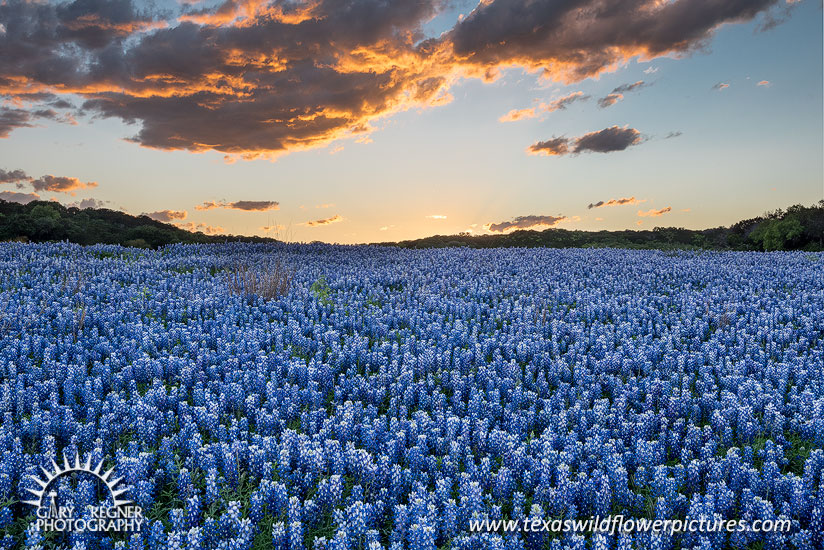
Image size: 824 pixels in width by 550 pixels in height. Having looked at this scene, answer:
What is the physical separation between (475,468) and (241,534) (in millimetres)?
1731

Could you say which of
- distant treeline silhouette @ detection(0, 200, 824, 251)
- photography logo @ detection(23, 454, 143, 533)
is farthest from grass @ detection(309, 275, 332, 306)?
distant treeline silhouette @ detection(0, 200, 824, 251)

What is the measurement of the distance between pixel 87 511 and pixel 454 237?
4239 centimetres

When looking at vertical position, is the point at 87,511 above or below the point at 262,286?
below

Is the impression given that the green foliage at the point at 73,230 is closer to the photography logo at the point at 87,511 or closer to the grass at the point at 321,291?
the grass at the point at 321,291

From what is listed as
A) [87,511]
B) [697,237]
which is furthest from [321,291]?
[697,237]

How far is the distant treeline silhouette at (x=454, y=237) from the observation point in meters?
27.7

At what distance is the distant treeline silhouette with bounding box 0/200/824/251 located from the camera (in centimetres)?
2773

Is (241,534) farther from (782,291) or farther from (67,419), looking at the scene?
(782,291)

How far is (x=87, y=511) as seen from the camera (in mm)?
3625

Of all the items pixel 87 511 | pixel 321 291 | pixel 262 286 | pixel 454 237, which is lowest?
pixel 87 511

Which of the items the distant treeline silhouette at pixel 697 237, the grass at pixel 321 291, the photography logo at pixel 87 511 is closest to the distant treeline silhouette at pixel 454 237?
the distant treeline silhouette at pixel 697 237

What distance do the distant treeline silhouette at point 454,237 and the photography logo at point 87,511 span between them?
24.8 meters

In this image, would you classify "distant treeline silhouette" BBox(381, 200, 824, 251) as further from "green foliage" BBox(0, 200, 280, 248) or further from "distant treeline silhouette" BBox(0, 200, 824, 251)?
"green foliage" BBox(0, 200, 280, 248)

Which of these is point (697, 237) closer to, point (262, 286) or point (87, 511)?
point (262, 286)
